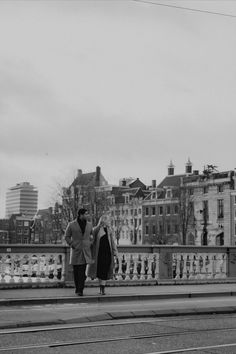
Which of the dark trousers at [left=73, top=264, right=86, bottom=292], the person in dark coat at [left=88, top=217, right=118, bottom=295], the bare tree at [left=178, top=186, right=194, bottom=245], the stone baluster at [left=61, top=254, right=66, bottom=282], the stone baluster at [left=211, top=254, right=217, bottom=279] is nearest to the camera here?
the dark trousers at [left=73, top=264, right=86, bottom=292]

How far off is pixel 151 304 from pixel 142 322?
284 cm

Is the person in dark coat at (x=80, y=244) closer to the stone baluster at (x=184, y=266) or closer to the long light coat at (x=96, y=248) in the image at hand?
the long light coat at (x=96, y=248)

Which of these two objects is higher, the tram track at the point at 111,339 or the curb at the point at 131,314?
the curb at the point at 131,314

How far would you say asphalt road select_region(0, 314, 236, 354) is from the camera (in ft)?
24.6

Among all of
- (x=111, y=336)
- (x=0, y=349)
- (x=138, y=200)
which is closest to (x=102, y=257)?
(x=111, y=336)

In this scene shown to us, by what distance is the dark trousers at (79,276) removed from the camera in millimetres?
13891

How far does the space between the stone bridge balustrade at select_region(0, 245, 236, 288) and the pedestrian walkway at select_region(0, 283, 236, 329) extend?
74cm

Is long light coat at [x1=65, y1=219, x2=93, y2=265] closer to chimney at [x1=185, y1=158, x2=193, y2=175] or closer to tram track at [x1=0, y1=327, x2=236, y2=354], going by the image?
tram track at [x1=0, y1=327, x2=236, y2=354]

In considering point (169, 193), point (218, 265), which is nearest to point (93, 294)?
point (218, 265)

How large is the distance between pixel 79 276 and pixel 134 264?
12.7 ft

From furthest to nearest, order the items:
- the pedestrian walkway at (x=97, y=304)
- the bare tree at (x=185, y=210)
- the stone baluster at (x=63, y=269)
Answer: the bare tree at (x=185, y=210) < the stone baluster at (x=63, y=269) < the pedestrian walkway at (x=97, y=304)

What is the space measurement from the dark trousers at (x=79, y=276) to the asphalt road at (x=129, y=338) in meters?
3.69

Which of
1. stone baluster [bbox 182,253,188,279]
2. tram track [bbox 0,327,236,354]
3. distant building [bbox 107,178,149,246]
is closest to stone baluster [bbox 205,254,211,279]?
stone baluster [bbox 182,253,188,279]

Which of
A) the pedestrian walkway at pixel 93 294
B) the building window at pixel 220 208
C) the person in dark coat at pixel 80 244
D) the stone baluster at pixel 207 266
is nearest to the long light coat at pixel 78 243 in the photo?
the person in dark coat at pixel 80 244
